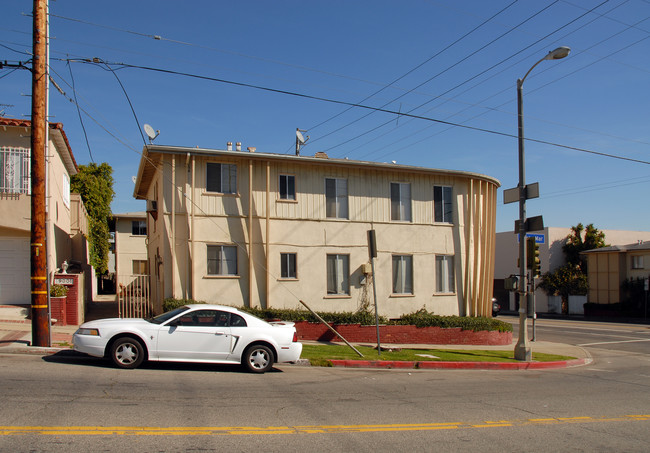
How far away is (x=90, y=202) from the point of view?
1476 inches

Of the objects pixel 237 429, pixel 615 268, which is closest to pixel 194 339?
pixel 237 429

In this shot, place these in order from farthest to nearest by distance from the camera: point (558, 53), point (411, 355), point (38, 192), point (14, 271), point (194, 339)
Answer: point (14, 271) → point (411, 355) → point (558, 53) → point (38, 192) → point (194, 339)

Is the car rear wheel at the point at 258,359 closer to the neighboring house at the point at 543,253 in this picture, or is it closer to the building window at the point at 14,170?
the building window at the point at 14,170

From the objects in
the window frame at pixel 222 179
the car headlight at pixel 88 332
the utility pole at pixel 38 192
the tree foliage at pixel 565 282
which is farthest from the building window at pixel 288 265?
the tree foliage at pixel 565 282

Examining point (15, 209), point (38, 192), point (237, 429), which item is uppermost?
point (15, 209)

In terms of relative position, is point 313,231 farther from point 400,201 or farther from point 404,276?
point 404,276

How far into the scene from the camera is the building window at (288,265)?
1930 cm

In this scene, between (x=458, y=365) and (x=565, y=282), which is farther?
(x=565, y=282)

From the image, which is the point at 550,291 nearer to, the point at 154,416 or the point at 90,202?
the point at 90,202

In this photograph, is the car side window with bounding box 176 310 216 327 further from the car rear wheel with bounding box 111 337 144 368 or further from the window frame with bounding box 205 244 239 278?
the window frame with bounding box 205 244 239 278

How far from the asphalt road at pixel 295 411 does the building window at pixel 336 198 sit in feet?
28.1

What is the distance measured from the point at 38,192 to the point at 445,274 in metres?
15.3

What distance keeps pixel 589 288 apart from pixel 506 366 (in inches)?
1302

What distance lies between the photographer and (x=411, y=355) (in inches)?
606
